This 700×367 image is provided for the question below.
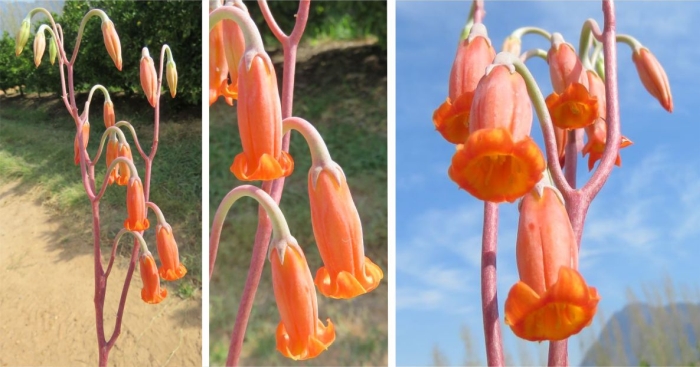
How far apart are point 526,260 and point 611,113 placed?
0.54 feet

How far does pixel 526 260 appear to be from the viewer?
0.48 m

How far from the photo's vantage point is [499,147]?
43 centimetres

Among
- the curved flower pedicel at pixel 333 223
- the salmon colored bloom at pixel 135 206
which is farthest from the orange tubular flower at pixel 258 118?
the salmon colored bloom at pixel 135 206

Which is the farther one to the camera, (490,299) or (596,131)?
(596,131)

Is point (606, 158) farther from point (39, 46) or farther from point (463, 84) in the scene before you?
point (39, 46)

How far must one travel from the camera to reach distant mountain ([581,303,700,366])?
126 cm

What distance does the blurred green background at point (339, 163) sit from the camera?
1.58 meters

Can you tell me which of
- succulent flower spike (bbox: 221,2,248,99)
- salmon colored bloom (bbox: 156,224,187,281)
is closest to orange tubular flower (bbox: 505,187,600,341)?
succulent flower spike (bbox: 221,2,248,99)

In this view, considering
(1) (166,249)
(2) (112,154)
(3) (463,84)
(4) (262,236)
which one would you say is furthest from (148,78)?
(3) (463,84)

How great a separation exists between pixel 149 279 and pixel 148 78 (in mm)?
337

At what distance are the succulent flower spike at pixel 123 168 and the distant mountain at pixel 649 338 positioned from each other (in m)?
0.91

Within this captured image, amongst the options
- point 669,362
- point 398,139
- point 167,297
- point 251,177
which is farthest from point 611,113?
point 669,362

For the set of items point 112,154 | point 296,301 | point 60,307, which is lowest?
point 60,307

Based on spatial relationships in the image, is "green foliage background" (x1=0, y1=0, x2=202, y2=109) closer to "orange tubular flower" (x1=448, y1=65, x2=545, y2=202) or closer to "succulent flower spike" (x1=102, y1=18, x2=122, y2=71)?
"succulent flower spike" (x1=102, y1=18, x2=122, y2=71)
